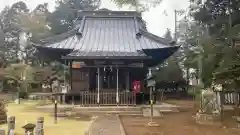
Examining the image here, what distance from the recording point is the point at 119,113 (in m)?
15.0

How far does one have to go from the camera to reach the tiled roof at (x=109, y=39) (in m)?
17.6

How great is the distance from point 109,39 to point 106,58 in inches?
143

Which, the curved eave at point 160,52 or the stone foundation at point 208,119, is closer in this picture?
the stone foundation at point 208,119

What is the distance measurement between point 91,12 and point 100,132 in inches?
633

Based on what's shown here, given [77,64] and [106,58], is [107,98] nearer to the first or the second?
[106,58]

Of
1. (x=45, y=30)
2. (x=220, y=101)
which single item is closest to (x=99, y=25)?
(x=220, y=101)

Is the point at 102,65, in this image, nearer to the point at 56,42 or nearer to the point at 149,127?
the point at 56,42

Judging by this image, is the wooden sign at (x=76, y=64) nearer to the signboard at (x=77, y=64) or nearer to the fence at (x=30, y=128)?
the signboard at (x=77, y=64)

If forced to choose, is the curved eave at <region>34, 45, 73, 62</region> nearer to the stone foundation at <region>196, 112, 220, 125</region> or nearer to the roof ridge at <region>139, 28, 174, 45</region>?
the roof ridge at <region>139, 28, 174, 45</region>

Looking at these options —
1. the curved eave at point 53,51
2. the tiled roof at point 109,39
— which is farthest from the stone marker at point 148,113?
the curved eave at point 53,51

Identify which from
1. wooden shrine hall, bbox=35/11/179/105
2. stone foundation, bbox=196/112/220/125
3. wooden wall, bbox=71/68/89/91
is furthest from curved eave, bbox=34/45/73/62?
stone foundation, bbox=196/112/220/125

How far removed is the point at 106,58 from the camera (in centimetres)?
1658

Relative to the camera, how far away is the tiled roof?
17625 mm

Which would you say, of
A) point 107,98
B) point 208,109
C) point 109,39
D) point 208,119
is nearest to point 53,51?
point 109,39
